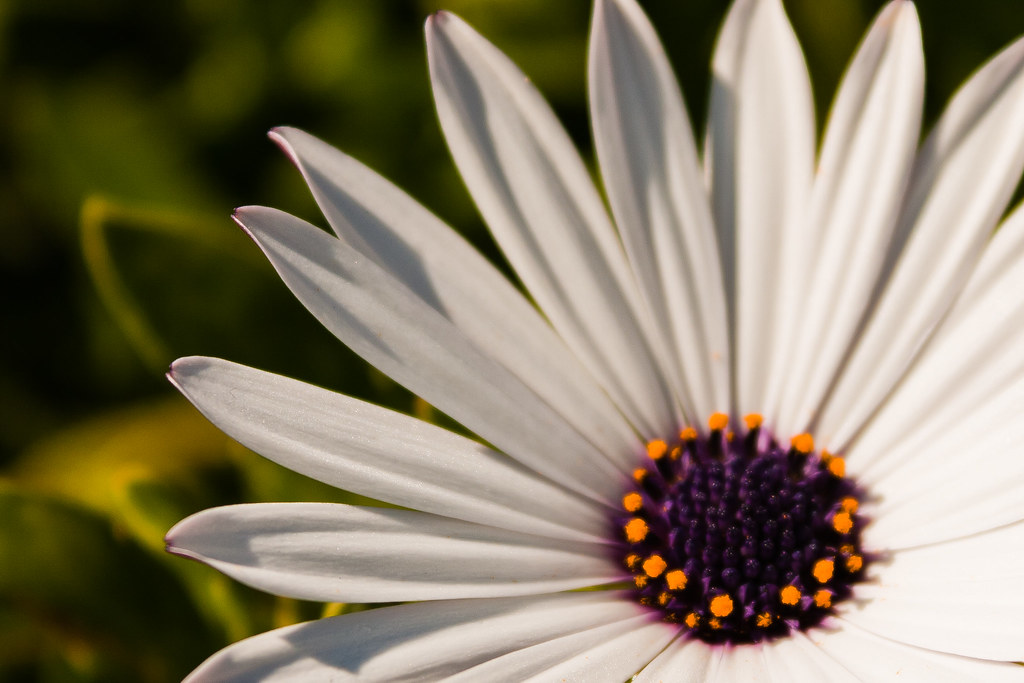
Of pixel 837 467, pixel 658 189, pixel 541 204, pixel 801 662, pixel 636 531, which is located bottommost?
pixel 801 662

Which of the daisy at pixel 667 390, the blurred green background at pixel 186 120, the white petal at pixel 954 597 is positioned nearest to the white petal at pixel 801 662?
the daisy at pixel 667 390

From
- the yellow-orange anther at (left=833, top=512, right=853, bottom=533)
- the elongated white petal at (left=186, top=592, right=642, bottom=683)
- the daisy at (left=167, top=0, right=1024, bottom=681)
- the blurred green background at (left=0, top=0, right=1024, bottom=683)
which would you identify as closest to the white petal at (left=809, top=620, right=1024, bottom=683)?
the daisy at (left=167, top=0, right=1024, bottom=681)

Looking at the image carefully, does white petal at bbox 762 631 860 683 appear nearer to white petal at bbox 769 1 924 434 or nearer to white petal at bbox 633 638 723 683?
white petal at bbox 633 638 723 683

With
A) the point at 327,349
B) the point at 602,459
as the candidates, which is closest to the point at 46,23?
the point at 327,349

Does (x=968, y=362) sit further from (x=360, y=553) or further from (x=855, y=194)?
(x=360, y=553)

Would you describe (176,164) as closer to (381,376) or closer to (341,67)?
(341,67)

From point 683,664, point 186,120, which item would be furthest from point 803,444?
point 186,120
